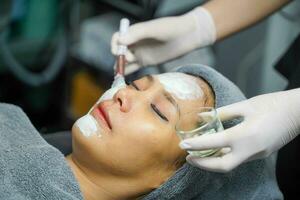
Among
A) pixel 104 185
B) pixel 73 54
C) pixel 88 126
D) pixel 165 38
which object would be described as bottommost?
pixel 73 54

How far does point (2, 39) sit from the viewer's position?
8.52ft

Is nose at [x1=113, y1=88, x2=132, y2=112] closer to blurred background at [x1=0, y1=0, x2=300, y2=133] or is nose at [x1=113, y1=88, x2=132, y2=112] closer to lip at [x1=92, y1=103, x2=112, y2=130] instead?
lip at [x1=92, y1=103, x2=112, y2=130]

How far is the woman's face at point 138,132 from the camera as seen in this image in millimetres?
1335

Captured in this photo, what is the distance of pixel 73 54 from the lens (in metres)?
2.79

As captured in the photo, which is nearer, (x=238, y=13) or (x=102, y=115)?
(x=102, y=115)

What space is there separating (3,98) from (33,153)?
60.7 inches

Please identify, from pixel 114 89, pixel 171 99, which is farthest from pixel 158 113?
pixel 114 89

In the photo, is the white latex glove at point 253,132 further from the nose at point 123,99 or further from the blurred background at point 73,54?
the blurred background at point 73,54

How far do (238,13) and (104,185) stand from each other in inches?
28.1

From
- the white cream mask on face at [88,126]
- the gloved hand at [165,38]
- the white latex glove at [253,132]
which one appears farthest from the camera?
the gloved hand at [165,38]

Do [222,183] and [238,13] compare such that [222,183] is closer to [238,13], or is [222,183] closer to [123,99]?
[123,99]

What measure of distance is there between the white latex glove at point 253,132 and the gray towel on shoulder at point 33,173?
12.3 inches

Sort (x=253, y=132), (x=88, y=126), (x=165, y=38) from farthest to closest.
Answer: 1. (x=165, y=38)
2. (x=88, y=126)
3. (x=253, y=132)

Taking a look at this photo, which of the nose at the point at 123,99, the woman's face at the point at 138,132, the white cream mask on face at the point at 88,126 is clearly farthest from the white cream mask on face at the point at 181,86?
the white cream mask on face at the point at 88,126
